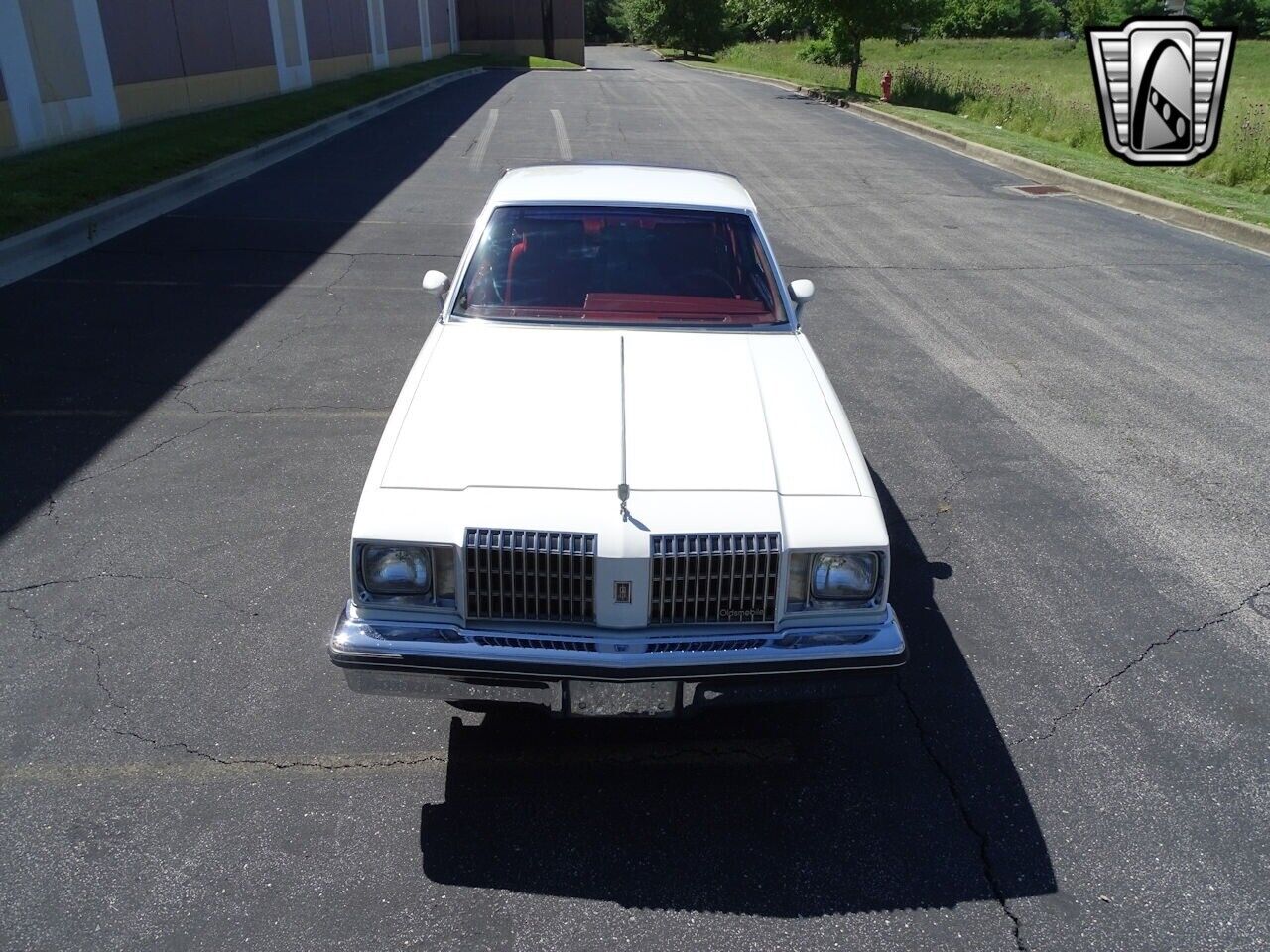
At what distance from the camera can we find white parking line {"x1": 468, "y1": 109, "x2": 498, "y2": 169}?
17.3 m

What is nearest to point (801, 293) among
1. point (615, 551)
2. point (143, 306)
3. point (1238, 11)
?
point (615, 551)

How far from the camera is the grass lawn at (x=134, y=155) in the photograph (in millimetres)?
11117

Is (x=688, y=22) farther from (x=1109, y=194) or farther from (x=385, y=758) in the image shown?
(x=385, y=758)

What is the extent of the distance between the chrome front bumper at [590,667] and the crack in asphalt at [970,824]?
64 centimetres

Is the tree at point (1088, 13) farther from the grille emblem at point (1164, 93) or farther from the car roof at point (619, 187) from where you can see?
the car roof at point (619, 187)

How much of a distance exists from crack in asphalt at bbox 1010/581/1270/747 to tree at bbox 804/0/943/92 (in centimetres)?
2954

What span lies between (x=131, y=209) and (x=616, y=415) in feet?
34.1

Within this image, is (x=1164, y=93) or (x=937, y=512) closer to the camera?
(x=937, y=512)

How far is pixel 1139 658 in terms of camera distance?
14.4ft

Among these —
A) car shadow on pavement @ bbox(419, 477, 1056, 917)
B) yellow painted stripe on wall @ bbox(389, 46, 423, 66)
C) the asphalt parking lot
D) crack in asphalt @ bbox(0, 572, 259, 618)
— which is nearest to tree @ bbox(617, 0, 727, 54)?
yellow painted stripe on wall @ bbox(389, 46, 423, 66)

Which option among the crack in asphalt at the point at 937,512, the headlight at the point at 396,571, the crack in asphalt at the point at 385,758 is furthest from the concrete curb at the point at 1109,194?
the headlight at the point at 396,571

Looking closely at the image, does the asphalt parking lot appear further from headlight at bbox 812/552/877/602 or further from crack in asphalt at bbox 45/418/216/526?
headlight at bbox 812/552/877/602

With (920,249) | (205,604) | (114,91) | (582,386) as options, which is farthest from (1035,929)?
(114,91)

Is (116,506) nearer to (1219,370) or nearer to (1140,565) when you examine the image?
(1140,565)
